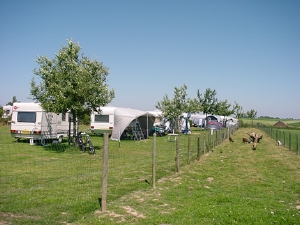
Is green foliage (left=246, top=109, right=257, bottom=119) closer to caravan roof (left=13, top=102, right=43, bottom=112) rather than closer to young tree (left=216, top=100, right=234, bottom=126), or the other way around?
young tree (left=216, top=100, right=234, bottom=126)

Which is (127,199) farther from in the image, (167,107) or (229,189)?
(167,107)

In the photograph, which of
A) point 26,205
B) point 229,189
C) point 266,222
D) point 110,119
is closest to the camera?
point 266,222

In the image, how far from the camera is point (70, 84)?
1578 centimetres

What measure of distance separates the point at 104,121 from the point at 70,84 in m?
10.8

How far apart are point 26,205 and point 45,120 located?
14223 millimetres

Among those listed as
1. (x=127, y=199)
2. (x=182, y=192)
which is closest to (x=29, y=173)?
(x=127, y=199)

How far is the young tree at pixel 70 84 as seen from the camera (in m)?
15.8

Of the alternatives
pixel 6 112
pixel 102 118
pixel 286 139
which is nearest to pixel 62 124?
pixel 102 118

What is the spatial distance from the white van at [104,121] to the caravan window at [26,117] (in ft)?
23.6

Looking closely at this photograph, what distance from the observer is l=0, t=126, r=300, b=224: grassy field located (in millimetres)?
5344

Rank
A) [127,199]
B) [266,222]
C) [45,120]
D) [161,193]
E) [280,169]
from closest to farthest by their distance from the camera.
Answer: [266,222] → [127,199] → [161,193] → [280,169] → [45,120]

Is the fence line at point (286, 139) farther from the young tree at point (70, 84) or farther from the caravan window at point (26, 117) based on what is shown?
the caravan window at point (26, 117)

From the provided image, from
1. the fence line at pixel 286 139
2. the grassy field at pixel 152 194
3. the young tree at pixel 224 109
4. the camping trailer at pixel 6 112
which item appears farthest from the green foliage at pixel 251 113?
Answer: the grassy field at pixel 152 194

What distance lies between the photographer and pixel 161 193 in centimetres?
712
